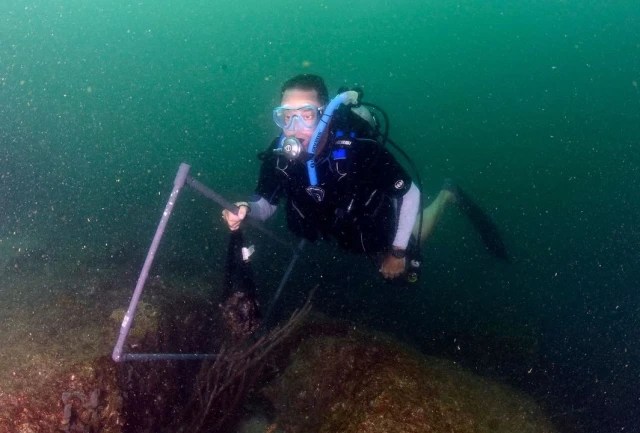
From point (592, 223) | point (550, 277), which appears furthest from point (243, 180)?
point (592, 223)

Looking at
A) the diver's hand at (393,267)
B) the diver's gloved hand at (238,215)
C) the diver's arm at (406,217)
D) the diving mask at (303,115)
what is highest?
the diving mask at (303,115)

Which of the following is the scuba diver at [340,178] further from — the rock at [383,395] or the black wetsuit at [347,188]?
the rock at [383,395]

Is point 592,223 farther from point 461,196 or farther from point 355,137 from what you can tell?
point 355,137

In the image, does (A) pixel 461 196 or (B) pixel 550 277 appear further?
(B) pixel 550 277

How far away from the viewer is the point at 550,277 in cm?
1424

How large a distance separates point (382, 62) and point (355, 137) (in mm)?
131838

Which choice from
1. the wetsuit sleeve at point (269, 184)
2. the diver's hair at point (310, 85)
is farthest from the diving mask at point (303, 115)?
the wetsuit sleeve at point (269, 184)

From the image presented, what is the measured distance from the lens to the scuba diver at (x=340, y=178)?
4.48 m

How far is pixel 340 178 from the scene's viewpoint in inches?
180

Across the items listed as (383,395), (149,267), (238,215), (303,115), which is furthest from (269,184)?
(383,395)

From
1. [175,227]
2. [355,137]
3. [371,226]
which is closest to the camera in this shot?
[355,137]

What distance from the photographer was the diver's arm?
4691mm

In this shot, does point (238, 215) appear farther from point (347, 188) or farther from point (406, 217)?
point (406, 217)

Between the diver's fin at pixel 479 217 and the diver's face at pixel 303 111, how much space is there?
13.1ft
